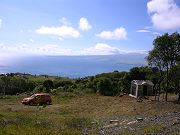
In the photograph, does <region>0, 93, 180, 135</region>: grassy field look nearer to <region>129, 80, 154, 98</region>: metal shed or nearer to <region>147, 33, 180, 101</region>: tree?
<region>147, 33, 180, 101</region>: tree

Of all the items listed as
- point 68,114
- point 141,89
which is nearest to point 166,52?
point 141,89

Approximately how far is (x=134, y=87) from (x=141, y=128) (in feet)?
113

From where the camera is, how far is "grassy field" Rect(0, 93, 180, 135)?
24558 mm

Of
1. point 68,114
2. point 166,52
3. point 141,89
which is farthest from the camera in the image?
point 141,89

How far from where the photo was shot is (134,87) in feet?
193

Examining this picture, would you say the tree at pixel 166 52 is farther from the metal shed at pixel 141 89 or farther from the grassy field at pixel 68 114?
the metal shed at pixel 141 89

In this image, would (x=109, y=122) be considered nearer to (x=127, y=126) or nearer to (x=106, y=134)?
(x=127, y=126)

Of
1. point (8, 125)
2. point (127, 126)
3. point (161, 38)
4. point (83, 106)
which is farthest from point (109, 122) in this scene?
point (161, 38)

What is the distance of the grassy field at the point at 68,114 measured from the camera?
80.6 feet

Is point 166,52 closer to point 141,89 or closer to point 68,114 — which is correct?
point 141,89

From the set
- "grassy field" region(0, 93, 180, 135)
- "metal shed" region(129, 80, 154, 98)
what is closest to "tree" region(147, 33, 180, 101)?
"grassy field" region(0, 93, 180, 135)

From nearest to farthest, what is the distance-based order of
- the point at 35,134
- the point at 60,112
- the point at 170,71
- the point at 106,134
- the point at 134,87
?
the point at 35,134
the point at 106,134
the point at 60,112
the point at 170,71
the point at 134,87

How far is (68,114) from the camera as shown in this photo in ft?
124

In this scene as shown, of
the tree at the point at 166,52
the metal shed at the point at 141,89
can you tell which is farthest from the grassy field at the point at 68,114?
the metal shed at the point at 141,89
